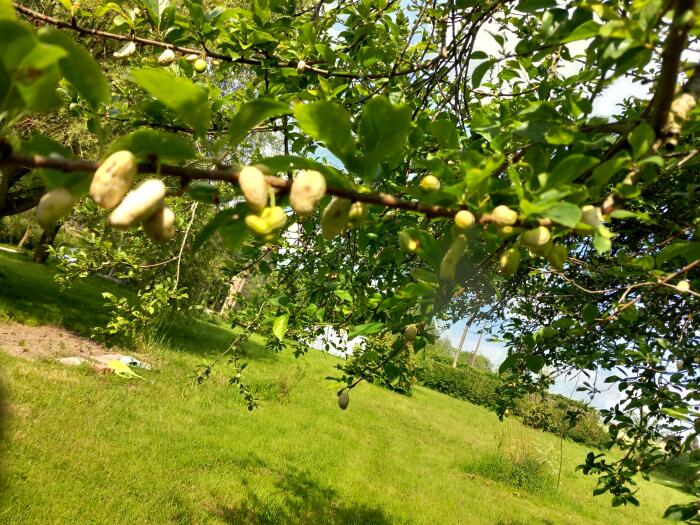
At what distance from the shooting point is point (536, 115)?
3.25ft

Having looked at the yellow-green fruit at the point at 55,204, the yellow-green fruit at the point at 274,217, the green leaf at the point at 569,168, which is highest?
the green leaf at the point at 569,168

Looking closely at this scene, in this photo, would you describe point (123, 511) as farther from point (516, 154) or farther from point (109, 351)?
point (109, 351)

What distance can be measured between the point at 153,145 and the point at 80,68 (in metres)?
0.17

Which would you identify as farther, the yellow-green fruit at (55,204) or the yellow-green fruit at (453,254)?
the yellow-green fruit at (453,254)

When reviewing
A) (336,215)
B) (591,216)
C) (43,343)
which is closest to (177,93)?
(336,215)

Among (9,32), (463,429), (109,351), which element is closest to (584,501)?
(463,429)

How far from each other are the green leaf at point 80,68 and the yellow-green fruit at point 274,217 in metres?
0.31

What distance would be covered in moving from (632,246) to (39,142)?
3.94 m

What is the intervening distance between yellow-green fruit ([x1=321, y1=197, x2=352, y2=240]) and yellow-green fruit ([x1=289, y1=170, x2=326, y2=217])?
0.07 metres

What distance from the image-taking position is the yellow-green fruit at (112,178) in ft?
2.11

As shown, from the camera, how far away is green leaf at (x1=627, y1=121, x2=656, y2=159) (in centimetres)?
84

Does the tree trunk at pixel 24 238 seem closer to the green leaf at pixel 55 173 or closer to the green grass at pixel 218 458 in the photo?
the green grass at pixel 218 458

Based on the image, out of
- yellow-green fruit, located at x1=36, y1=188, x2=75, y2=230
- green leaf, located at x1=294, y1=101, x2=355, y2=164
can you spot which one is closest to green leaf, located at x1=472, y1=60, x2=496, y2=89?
green leaf, located at x1=294, y1=101, x2=355, y2=164

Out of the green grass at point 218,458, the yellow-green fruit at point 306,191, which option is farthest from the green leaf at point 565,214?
the green grass at point 218,458
